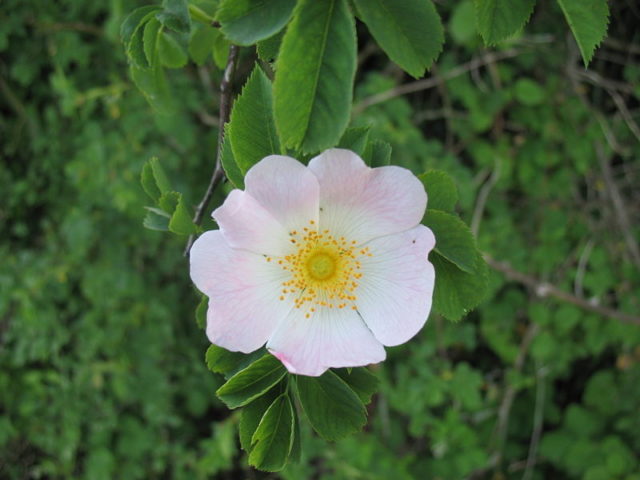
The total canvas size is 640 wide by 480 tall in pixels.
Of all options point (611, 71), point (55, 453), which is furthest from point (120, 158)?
point (611, 71)

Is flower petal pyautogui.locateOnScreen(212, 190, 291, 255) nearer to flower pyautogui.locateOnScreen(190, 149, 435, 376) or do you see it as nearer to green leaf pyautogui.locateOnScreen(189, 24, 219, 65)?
flower pyautogui.locateOnScreen(190, 149, 435, 376)

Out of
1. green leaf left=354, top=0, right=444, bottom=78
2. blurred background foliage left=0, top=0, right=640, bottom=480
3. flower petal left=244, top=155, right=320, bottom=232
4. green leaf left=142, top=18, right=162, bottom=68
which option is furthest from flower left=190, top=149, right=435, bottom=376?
blurred background foliage left=0, top=0, right=640, bottom=480

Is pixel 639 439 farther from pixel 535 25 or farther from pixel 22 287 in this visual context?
pixel 22 287

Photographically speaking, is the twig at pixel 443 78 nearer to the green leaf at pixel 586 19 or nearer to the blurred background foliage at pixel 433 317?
the blurred background foliage at pixel 433 317

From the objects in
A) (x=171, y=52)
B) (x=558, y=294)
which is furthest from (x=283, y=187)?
(x=558, y=294)

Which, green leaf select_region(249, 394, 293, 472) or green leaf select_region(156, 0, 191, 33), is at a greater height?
green leaf select_region(156, 0, 191, 33)

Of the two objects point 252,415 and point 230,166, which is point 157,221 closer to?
point 230,166
